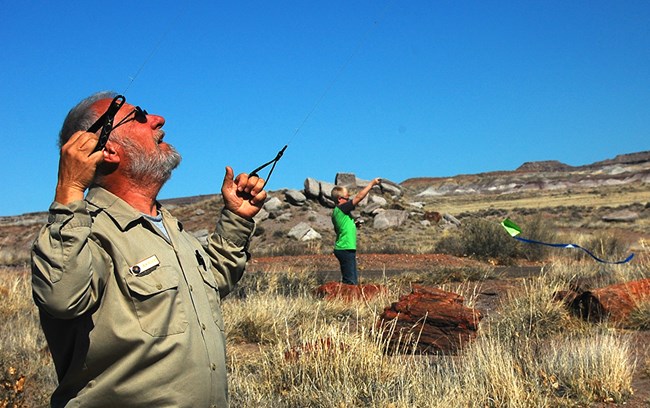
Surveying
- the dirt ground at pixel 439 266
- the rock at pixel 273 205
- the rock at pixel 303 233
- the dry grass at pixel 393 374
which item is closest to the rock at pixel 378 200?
the rock at pixel 273 205

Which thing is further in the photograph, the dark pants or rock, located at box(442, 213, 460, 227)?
rock, located at box(442, 213, 460, 227)

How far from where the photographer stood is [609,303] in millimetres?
9375

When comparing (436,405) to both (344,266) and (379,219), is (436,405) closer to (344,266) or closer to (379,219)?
Result: (344,266)

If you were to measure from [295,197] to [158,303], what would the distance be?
33617mm

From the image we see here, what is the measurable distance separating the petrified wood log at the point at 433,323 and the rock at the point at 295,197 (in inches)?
1080

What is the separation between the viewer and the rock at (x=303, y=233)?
31.9m

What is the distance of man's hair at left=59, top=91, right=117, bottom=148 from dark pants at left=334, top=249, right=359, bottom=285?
30.0 ft

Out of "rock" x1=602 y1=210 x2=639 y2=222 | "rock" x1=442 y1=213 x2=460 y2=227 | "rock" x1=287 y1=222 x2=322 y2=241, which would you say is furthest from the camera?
"rock" x1=602 y1=210 x2=639 y2=222

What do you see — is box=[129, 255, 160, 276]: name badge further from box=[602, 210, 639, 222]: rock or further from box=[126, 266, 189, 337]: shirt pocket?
box=[602, 210, 639, 222]: rock

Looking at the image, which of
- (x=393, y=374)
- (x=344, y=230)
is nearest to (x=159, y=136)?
(x=393, y=374)

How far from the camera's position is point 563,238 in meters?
29.4

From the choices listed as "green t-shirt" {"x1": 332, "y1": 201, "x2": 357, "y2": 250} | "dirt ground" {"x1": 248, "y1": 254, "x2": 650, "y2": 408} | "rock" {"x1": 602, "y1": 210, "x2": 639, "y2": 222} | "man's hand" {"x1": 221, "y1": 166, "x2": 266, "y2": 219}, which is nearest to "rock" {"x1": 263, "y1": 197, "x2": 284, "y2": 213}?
"dirt ground" {"x1": 248, "y1": 254, "x2": 650, "y2": 408}

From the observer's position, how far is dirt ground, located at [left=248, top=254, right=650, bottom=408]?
6.64 m

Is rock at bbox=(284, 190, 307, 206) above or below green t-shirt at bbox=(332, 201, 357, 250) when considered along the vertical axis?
above
